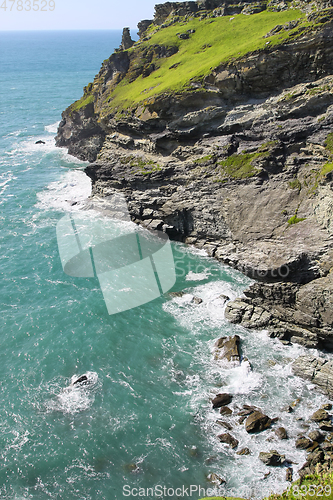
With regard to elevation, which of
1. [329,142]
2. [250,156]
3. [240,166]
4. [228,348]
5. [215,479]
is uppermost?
[329,142]

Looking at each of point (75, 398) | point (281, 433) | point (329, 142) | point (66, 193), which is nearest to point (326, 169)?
point (329, 142)

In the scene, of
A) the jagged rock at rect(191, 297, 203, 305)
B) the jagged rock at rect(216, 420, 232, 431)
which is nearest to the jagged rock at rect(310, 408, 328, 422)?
the jagged rock at rect(216, 420, 232, 431)

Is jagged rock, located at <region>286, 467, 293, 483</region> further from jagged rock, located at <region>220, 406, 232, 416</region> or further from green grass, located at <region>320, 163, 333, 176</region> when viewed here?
green grass, located at <region>320, 163, 333, 176</region>

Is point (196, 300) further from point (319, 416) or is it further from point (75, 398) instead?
point (319, 416)

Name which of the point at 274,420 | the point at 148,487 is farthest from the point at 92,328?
the point at 274,420

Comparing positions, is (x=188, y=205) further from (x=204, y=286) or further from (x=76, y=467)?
(x=76, y=467)
